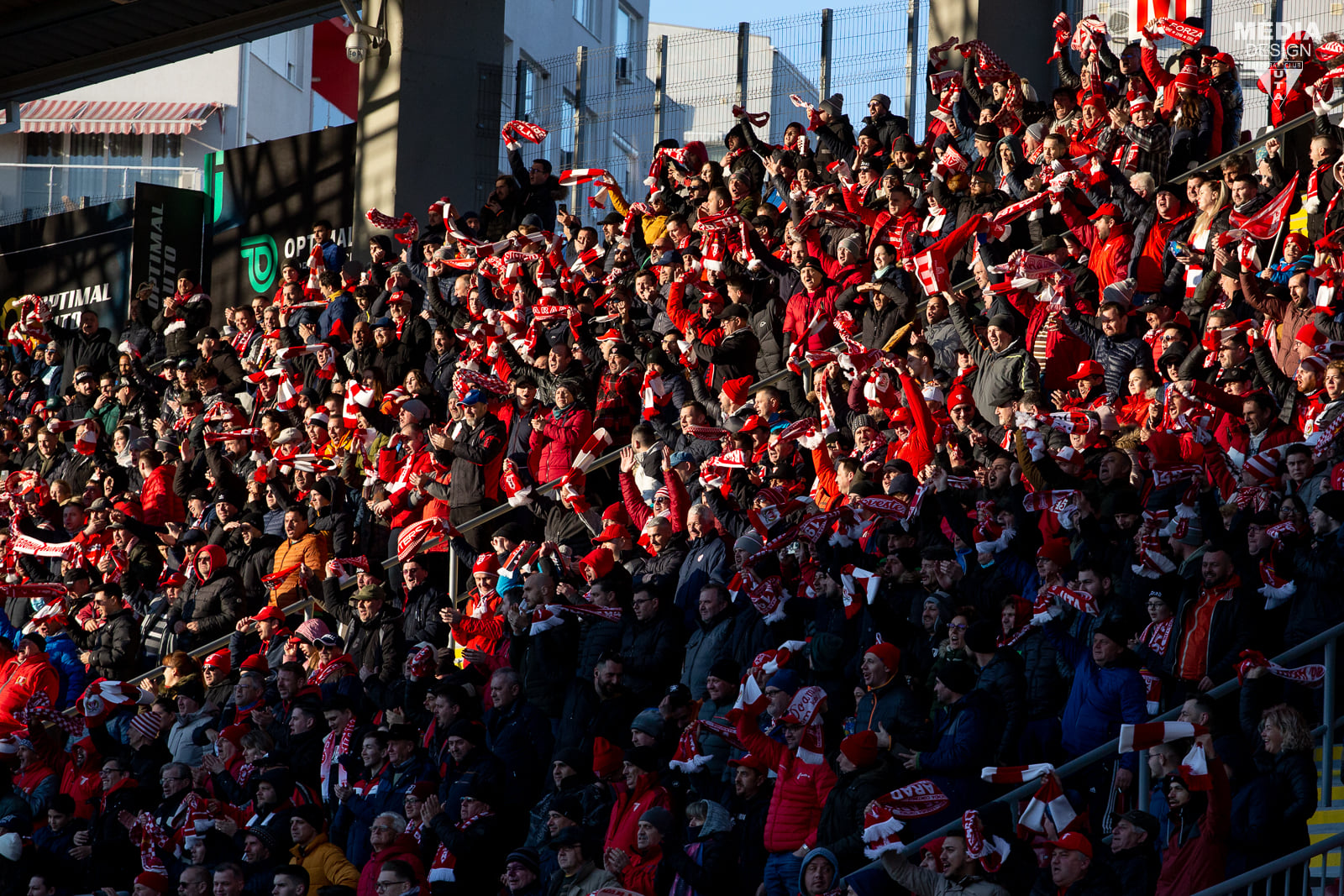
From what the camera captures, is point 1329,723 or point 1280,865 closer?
point 1280,865

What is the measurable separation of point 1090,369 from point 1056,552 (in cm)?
251

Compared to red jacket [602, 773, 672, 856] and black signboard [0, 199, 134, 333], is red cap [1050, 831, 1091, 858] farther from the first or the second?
black signboard [0, 199, 134, 333]

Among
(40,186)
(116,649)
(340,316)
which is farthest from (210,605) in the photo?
(40,186)

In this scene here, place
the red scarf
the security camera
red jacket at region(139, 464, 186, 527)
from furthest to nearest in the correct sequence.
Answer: the security camera → red jacket at region(139, 464, 186, 527) → the red scarf

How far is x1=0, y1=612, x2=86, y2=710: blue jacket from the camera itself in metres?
14.3

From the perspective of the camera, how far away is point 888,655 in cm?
902

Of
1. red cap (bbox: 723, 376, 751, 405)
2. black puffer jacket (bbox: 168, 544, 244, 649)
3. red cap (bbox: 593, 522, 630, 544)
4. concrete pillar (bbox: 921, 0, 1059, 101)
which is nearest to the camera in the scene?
red cap (bbox: 593, 522, 630, 544)

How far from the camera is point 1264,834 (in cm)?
709

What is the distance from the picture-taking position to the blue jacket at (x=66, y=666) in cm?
1434

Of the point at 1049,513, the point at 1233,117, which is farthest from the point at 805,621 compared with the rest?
the point at 1233,117

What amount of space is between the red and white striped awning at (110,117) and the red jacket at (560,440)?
87.5ft

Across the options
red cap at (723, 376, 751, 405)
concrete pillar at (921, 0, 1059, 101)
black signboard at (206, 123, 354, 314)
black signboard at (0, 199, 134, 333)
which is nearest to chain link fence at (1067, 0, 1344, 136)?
concrete pillar at (921, 0, 1059, 101)

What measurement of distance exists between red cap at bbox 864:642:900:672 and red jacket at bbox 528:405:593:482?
5.02m

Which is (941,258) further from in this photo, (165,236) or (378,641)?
(165,236)
